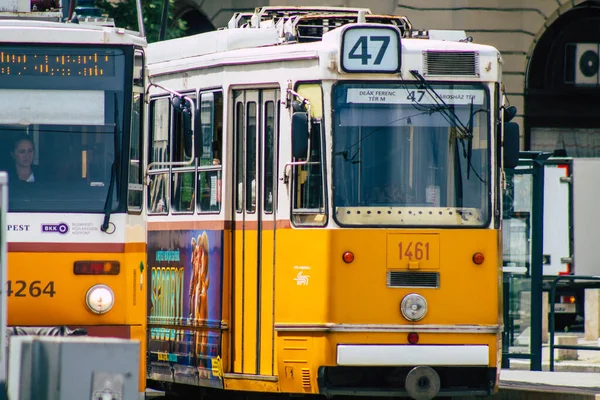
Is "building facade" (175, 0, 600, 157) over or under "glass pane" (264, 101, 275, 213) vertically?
over

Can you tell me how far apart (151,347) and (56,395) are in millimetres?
5547

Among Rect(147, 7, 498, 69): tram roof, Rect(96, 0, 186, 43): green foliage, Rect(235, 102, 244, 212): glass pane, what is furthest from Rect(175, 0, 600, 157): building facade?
Rect(235, 102, 244, 212): glass pane

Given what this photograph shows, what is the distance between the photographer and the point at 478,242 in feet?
38.1

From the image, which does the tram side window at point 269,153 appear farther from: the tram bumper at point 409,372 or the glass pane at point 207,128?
the tram bumper at point 409,372

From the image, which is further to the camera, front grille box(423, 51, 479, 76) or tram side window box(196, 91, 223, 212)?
tram side window box(196, 91, 223, 212)

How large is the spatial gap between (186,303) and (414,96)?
8.88ft

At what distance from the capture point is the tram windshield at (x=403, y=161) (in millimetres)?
11555

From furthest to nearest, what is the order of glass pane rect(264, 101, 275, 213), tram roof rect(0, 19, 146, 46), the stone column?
1. the stone column
2. glass pane rect(264, 101, 275, 213)
3. tram roof rect(0, 19, 146, 46)

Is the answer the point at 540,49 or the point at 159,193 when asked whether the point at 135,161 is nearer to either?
the point at 159,193

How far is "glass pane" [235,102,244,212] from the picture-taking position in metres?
12.3

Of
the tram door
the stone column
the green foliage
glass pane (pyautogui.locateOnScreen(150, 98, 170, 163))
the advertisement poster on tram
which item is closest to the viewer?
the tram door

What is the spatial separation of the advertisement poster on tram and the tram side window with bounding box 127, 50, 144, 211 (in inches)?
77.8

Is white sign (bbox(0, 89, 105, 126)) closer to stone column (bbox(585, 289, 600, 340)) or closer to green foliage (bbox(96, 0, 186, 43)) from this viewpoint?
stone column (bbox(585, 289, 600, 340))

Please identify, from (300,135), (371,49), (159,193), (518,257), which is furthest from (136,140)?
(518,257)
